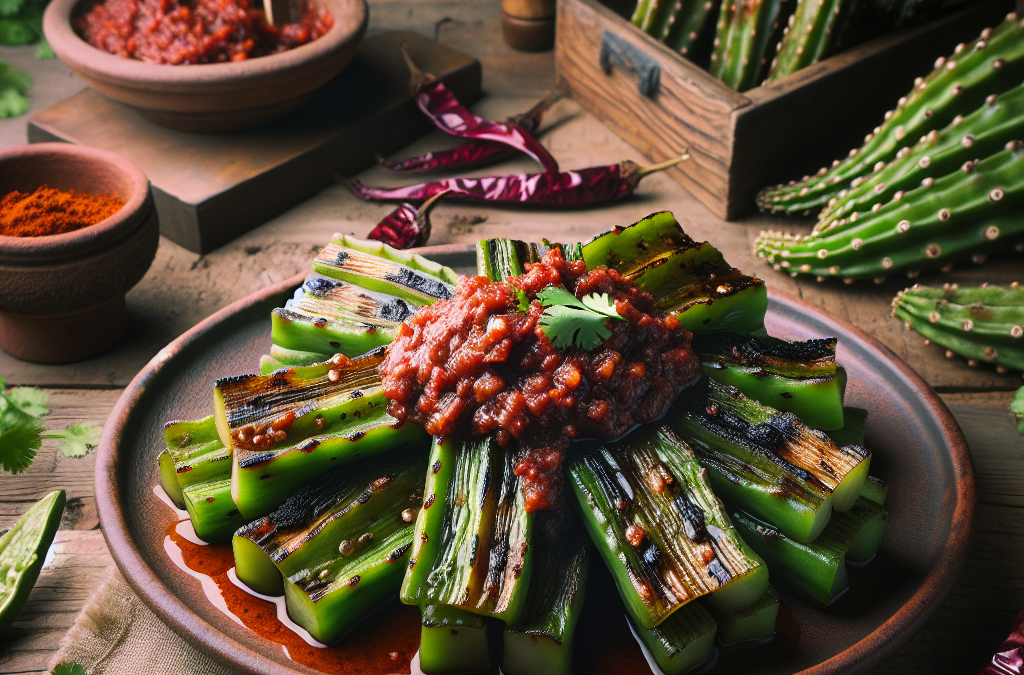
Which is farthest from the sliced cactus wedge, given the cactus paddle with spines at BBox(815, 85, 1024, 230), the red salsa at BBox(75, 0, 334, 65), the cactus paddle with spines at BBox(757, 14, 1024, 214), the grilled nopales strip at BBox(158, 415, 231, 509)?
the red salsa at BBox(75, 0, 334, 65)

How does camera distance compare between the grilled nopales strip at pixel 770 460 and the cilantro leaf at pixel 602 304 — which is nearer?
the grilled nopales strip at pixel 770 460

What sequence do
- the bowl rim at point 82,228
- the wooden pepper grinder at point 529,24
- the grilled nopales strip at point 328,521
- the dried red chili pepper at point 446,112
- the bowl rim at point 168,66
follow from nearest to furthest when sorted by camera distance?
the grilled nopales strip at point 328,521, the bowl rim at point 82,228, the bowl rim at point 168,66, the dried red chili pepper at point 446,112, the wooden pepper grinder at point 529,24

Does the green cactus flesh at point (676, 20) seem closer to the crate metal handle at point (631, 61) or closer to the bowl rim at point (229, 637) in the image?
the crate metal handle at point (631, 61)

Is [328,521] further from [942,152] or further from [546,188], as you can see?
[942,152]

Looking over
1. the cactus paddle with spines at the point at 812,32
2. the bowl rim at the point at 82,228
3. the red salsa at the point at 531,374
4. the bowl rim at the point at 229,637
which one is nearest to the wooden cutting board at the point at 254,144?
the bowl rim at the point at 82,228

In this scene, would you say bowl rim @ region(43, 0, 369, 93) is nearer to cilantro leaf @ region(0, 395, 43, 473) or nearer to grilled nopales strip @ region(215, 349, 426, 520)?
cilantro leaf @ region(0, 395, 43, 473)

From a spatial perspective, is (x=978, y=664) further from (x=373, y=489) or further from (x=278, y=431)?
(x=278, y=431)
